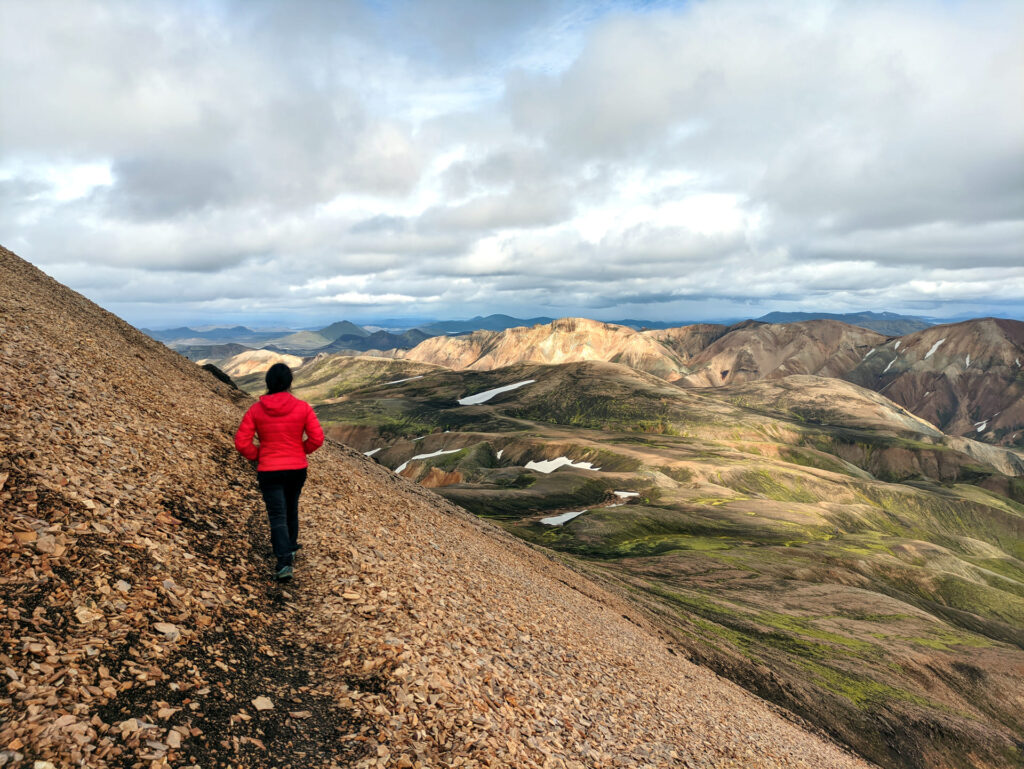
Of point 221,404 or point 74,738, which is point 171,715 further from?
point 221,404

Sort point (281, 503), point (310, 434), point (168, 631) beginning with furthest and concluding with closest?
point (310, 434)
point (281, 503)
point (168, 631)

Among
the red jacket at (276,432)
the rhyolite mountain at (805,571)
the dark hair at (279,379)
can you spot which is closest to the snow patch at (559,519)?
the rhyolite mountain at (805,571)

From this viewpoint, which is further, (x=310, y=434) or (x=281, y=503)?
(x=310, y=434)

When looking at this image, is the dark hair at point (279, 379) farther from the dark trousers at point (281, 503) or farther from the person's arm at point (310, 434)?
the dark trousers at point (281, 503)

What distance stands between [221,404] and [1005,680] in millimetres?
89951

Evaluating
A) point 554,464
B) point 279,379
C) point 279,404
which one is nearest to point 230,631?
point 279,404

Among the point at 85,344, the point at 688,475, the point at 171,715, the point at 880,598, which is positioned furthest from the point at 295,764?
the point at 688,475

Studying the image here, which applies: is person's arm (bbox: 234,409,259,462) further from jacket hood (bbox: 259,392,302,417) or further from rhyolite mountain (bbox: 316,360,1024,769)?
rhyolite mountain (bbox: 316,360,1024,769)

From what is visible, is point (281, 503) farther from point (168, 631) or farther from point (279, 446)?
point (168, 631)

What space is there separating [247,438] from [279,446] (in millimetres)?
684

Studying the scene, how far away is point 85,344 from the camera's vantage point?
20359mm

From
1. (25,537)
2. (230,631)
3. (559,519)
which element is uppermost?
(25,537)

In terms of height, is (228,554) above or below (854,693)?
above

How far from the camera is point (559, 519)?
11000 centimetres
